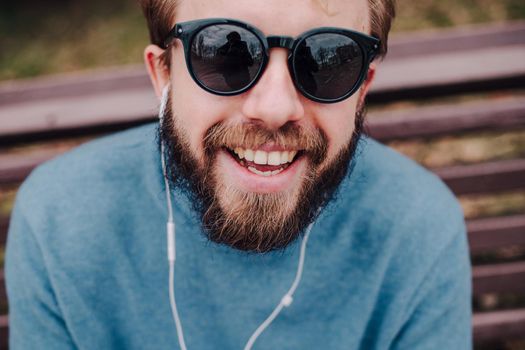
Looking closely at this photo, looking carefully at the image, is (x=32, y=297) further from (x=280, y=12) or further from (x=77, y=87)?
(x=280, y=12)

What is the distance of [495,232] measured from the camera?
94.7 inches

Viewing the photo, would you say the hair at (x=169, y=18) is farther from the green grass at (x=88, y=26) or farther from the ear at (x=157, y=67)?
the green grass at (x=88, y=26)

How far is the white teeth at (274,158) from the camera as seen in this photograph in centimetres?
138

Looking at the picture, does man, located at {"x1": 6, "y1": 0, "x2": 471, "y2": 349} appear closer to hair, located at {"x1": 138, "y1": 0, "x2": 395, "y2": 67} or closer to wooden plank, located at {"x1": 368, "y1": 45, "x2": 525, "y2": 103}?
hair, located at {"x1": 138, "y1": 0, "x2": 395, "y2": 67}

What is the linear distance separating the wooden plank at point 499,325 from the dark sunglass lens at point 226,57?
81.5 inches

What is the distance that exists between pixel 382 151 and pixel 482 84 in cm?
60

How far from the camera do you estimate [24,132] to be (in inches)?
76.5

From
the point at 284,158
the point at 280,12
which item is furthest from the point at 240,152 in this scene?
the point at 280,12

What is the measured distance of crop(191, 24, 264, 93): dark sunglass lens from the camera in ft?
4.08

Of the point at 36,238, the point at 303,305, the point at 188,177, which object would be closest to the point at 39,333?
the point at 36,238

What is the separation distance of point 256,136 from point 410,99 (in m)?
0.95

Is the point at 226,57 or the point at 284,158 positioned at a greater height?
the point at 226,57

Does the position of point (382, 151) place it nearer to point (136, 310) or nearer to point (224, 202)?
point (224, 202)

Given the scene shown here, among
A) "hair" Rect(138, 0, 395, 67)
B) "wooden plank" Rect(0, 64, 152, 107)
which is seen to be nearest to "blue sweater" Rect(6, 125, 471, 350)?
"hair" Rect(138, 0, 395, 67)
